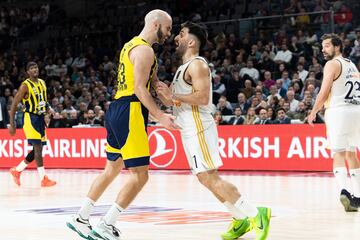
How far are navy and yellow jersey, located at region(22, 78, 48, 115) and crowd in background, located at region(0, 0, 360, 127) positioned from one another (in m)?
5.34

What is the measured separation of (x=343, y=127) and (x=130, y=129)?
381 cm

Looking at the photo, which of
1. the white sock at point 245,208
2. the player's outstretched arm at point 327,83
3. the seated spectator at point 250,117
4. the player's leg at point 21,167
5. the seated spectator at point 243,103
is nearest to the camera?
the white sock at point 245,208

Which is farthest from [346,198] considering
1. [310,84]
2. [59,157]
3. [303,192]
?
[59,157]

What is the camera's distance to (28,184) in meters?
15.6

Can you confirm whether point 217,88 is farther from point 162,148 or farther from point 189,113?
point 189,113

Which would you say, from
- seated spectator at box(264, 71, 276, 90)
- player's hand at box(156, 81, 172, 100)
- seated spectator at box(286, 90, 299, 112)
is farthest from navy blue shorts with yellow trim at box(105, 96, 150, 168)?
seated spectator at box(264, 71, 276, 90)

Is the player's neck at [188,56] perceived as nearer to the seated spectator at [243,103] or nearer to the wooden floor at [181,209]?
the wooden floor at [181,209]

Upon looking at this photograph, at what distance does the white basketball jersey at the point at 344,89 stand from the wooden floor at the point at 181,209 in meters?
1.38

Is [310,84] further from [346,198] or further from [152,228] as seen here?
[152,228]

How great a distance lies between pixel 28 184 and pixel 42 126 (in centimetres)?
137

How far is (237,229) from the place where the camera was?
26.0ft

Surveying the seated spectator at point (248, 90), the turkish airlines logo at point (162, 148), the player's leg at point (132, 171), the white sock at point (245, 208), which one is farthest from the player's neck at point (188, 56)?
the seated spectator at point (248, 90)

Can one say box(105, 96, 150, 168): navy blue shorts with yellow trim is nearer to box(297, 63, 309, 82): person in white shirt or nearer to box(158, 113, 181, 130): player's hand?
box(158, 113, 181, 130): player's hand

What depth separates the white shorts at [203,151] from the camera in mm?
7668
